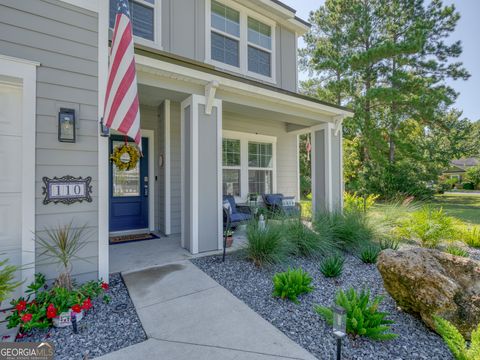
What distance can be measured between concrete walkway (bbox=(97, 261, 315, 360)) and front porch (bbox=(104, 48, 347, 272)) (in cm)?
87

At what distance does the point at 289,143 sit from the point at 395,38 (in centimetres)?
955

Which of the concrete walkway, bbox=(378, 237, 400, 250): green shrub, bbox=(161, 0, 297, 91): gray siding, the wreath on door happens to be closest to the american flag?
the concrete walkway

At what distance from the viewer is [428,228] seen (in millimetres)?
4715

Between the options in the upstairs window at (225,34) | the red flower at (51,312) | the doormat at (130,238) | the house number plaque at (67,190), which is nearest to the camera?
the red flower at (51,312)

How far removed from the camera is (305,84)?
613 inches

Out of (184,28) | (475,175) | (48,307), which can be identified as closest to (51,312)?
(48,307)

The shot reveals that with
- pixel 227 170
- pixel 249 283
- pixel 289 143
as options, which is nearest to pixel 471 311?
pixel 249 283

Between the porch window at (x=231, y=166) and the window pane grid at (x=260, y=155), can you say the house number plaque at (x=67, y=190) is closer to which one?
the porch window at (x=231, y=166)

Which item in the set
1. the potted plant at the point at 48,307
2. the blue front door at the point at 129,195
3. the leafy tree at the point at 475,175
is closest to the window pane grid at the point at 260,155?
the blue front door at the point at 129,195

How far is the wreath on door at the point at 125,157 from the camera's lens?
5.10 metres

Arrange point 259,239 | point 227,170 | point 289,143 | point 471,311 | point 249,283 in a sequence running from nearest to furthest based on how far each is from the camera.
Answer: point 471,311, point 249,283, point 259,239, point 227,170, point 289,143

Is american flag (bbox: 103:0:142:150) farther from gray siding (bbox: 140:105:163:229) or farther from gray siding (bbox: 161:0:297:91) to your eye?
gray siding (bbox: 140:105:163:229)

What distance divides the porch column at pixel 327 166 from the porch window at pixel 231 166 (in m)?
2.14

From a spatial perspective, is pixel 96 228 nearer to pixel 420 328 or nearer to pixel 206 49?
pixel 420 328
